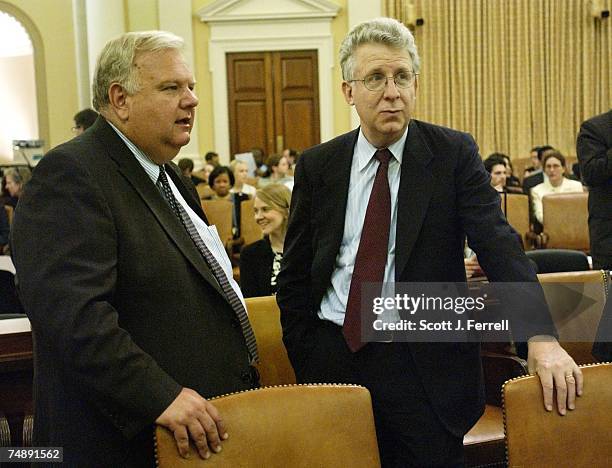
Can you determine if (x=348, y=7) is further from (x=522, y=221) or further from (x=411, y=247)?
(x=411, y=247)

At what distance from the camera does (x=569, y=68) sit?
43.9 feet

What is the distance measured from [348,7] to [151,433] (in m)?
12.0

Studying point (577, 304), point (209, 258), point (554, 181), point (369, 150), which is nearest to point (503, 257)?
point (369, 150)

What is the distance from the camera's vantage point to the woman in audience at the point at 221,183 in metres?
8.11

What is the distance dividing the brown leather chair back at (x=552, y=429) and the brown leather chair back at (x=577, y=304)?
51.0 inches

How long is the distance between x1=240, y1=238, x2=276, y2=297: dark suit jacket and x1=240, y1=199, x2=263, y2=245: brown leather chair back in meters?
2.85

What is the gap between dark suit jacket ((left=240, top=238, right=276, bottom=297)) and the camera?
4086 millimetres

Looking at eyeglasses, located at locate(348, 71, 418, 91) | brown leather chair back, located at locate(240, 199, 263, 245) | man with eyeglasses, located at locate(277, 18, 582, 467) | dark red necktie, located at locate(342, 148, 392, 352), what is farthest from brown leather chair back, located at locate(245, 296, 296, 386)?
brown leather chair back, located at locate(240, 199, 263, 245)

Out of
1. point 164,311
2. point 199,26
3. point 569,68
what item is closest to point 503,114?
point 569,68

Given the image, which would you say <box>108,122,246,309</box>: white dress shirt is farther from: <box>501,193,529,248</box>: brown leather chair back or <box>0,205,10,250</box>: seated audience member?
<box>0,205,10,250</box>: seated audience member

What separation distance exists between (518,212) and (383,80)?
529cm

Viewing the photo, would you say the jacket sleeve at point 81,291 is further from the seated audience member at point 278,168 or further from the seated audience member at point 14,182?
the seated audience member at point 278,168

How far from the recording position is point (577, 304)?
305 cm

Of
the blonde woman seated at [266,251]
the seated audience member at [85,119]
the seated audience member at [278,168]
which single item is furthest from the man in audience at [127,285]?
the seated audience member at [278,168]
